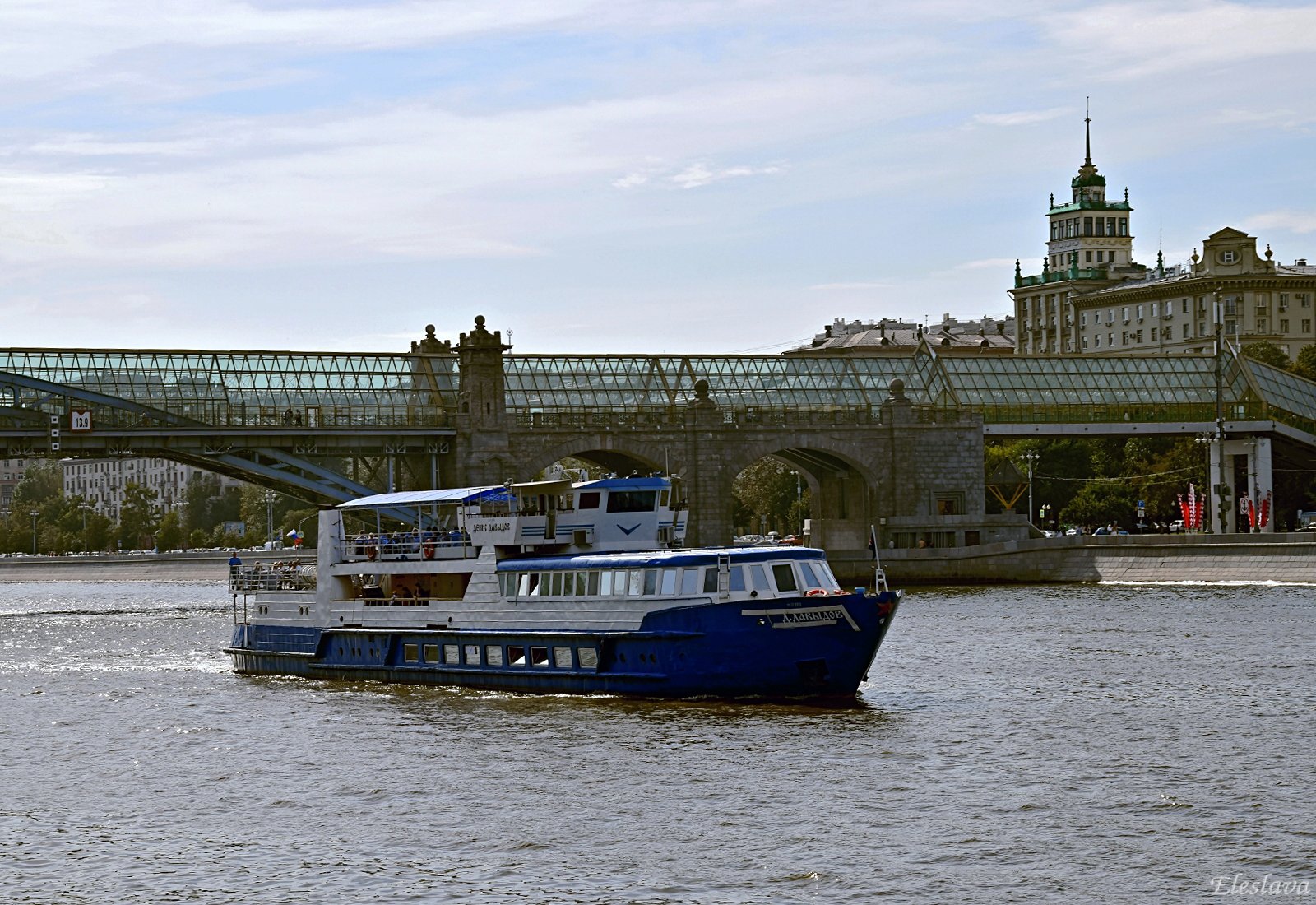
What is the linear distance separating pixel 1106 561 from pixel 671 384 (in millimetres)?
32982

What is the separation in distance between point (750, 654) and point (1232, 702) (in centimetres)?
1257

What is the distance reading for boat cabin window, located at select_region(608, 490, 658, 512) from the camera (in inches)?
2410

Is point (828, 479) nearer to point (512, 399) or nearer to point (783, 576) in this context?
point (512, 399)

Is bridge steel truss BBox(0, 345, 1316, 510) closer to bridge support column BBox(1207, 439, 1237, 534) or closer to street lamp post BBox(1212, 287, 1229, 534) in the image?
street lamp post BBox(1212, 287, 1229, 534)

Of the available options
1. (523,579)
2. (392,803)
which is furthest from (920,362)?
(392,803)

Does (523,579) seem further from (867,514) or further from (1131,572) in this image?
(867,514)

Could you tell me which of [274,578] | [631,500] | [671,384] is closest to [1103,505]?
[671,384]

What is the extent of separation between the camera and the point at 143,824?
39.3m

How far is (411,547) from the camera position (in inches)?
2440

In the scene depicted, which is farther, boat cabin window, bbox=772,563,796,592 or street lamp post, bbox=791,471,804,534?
street lamp post, bbox=791,471,804,534

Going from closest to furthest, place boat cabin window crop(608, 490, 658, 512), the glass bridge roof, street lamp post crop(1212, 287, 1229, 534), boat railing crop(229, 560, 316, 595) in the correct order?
boat cabin window crop(608, 490, 658, 512)
boat railing crop(229, 560, 316, 595)
the glass bridge roof
street lamp post crop(1212, 287, 1229, 534)

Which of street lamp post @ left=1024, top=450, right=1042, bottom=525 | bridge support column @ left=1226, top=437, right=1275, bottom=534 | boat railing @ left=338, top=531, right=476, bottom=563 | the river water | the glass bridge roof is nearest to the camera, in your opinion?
the river water

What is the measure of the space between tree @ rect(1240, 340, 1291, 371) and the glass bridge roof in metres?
24.4

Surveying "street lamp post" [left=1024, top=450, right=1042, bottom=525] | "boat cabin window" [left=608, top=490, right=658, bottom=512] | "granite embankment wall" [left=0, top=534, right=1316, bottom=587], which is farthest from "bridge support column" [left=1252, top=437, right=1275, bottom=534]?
"boat cabin window" [left=608, top=490, right=658, bottom=512]
